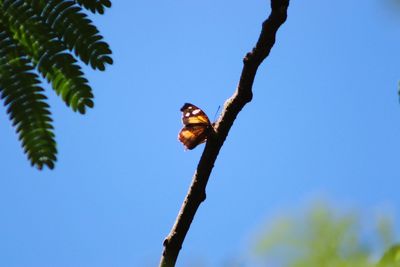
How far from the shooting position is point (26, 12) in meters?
2.31

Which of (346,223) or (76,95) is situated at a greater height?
(76,95)

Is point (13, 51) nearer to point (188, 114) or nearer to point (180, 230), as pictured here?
point (188, 114)

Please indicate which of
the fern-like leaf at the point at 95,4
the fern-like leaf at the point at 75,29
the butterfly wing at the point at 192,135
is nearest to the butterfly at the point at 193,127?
the butterfly wing at the point at 192,135

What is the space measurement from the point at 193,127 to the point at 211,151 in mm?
231

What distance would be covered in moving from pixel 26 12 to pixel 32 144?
70 centimetres

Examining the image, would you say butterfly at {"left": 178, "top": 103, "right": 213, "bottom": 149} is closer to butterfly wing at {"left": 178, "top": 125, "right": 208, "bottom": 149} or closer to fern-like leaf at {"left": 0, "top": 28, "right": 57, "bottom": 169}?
butterfly wing at {"left": 178, "top": 125, "right": 208, "bottom": 149}

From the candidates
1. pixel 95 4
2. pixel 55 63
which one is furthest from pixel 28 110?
pixel 95 4

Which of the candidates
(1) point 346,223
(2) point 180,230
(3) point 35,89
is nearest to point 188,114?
(2) point 180,230

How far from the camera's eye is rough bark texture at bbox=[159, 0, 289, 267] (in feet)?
7.58

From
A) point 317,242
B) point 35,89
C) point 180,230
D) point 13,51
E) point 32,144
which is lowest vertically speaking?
point 317,242

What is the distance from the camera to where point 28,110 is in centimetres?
211

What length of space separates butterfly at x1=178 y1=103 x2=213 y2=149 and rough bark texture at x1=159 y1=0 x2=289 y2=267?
0.29 feet

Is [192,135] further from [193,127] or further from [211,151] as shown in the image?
[211,151]

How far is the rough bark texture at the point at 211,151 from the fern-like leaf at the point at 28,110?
0.77 metres
